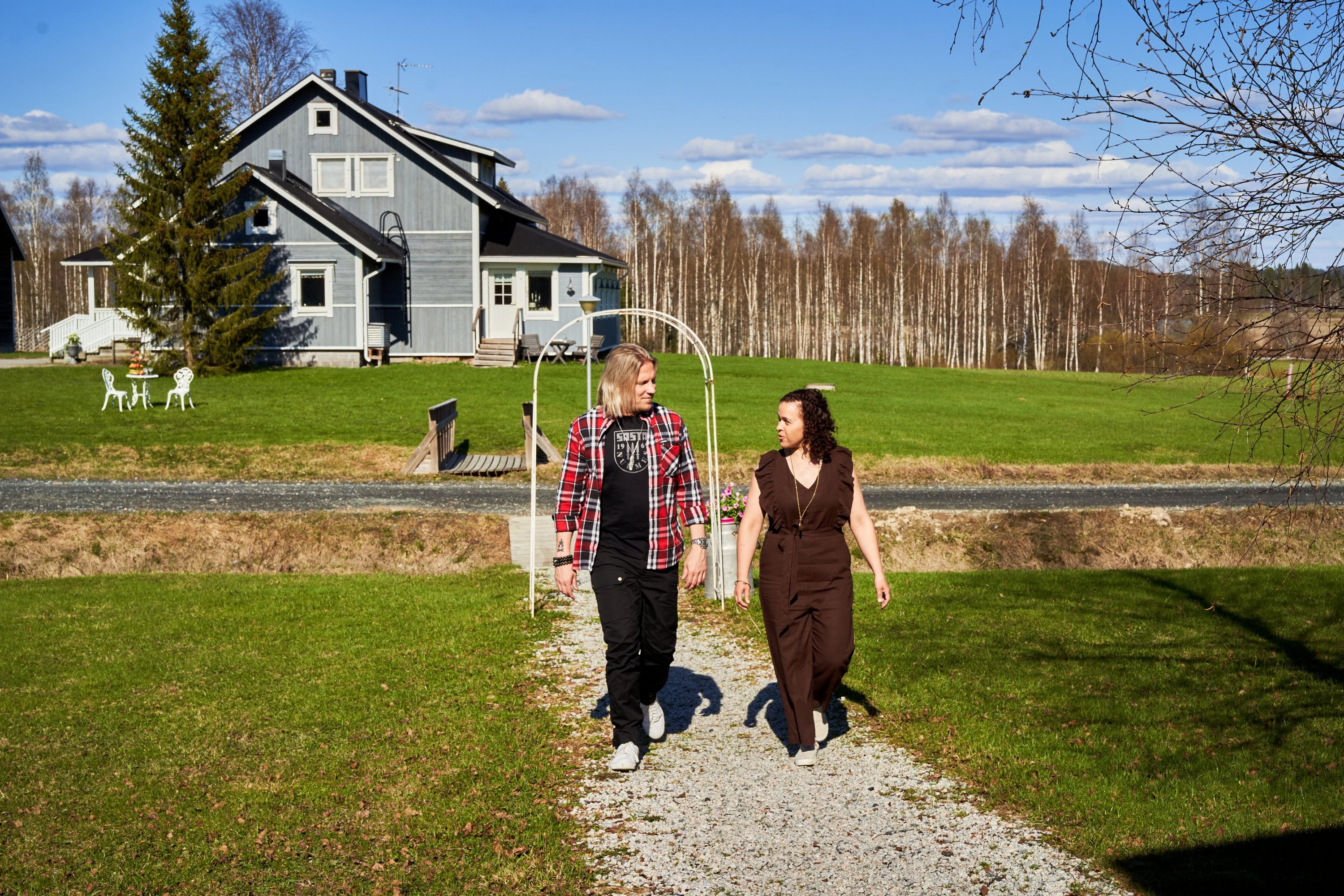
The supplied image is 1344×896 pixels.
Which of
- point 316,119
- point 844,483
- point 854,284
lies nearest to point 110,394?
point 316,119

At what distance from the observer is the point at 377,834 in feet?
18.1

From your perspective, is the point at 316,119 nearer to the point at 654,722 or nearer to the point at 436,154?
the point at 436,154

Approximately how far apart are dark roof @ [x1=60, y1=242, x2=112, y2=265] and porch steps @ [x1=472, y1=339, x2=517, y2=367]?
11791 millimetres

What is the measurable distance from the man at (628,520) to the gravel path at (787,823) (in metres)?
0.47

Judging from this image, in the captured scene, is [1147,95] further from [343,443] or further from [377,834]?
[343,443]

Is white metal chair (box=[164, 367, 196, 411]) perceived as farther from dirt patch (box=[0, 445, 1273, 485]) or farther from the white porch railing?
the white porch railing

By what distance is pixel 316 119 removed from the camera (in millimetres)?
39125

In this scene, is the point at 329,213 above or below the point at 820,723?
above

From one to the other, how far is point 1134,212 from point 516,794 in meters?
4.41

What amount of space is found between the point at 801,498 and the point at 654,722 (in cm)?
165

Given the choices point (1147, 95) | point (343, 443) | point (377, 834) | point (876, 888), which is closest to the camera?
A: point (876, 888)

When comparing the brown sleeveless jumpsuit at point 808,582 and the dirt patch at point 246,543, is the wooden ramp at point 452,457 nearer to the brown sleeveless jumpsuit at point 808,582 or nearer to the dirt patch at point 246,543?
the dirt patch at point 246,543

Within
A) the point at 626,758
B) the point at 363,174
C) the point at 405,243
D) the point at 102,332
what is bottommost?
the point at 626,758

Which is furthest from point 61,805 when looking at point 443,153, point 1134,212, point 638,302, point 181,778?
point 638,302
